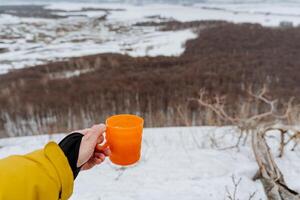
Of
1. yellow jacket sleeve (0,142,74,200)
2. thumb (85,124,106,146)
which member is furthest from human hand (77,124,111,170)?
yellow jacket sleeve (0,142,74,200)

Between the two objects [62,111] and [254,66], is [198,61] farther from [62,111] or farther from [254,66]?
[62,111]

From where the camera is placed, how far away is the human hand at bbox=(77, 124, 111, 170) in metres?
1.19

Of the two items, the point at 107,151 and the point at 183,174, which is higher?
the point at 107,151

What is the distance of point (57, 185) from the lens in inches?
39.4

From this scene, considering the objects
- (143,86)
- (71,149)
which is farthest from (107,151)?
(143,86)

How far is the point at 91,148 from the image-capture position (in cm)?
122

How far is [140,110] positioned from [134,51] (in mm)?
7921

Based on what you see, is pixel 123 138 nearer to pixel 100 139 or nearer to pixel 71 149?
pixel 100 139

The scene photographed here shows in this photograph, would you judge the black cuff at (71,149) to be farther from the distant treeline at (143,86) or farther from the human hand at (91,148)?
the distant treeline at (143,86)

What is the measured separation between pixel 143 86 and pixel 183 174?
5.54 m

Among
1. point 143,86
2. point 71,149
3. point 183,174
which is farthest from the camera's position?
point 143,86

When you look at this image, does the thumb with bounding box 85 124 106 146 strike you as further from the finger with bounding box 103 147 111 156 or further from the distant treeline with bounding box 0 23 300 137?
the distant treeline with bounding box 0 23 300 137

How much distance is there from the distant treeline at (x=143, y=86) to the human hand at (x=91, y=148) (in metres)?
4.81

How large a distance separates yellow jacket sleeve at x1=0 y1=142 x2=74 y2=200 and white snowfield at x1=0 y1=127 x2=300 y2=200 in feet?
6.98
